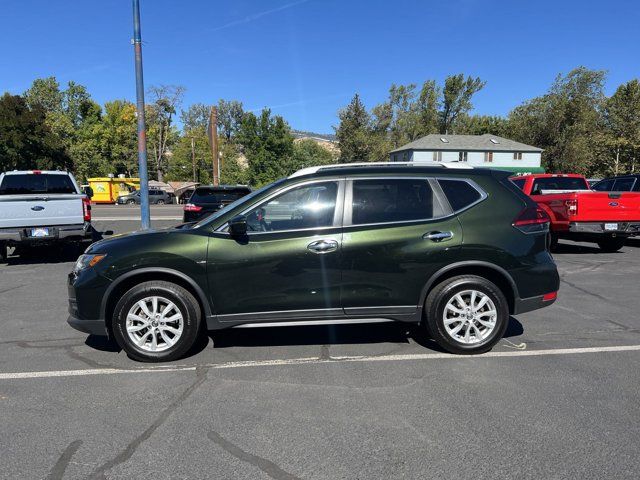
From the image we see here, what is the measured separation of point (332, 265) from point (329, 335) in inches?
46.8

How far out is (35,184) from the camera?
1040 cm

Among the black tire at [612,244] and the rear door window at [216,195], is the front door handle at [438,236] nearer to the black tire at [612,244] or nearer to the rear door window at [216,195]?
the rear door window at [216,195]

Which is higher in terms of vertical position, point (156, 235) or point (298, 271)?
point (156, 235)

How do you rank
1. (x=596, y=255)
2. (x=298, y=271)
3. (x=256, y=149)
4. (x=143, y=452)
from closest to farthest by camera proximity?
(x=143, y=452) → (x=298, y=271) → (x=596, y=255) → (x=256, y=149)

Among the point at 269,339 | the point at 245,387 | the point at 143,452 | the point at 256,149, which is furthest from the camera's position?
the point at 256,149

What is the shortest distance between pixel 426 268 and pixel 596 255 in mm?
8547

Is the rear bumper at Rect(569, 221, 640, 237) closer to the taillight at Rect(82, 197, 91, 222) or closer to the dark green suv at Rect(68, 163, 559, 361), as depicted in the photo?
the dark green suv at Rect(68, 163, 559, 361)

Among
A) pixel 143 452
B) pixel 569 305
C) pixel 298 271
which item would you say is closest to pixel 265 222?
pixel 298 271

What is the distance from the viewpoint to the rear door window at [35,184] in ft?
33.1

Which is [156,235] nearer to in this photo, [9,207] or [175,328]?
[175,328]

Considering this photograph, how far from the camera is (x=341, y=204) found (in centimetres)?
444

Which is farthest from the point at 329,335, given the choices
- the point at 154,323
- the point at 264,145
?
the point at 264,145

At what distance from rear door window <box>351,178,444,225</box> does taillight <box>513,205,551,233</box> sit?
76 cm

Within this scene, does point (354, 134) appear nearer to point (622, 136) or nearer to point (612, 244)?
point (622, 136)
